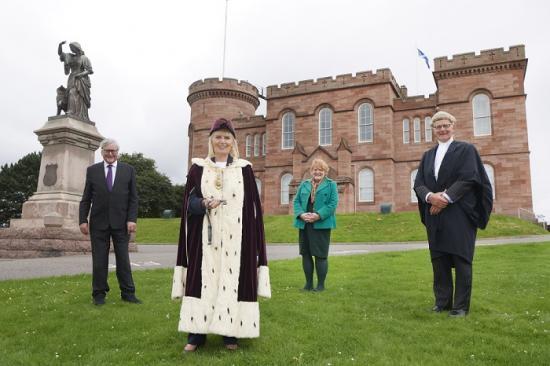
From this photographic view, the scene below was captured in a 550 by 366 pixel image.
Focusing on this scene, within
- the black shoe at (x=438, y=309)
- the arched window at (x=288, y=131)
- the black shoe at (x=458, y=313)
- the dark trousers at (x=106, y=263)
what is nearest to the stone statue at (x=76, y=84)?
the dark trousers at (x=106, y=263)

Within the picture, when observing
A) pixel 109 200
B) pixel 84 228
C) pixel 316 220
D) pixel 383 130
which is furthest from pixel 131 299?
pixel 383 130

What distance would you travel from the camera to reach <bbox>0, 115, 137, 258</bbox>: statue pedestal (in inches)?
483

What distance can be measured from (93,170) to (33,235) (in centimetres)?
679

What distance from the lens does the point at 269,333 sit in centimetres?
479

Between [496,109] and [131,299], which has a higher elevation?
[496,109]

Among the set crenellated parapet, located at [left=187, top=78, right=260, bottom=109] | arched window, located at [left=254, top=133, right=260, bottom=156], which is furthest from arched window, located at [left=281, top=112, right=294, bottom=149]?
crenellated parapet, located at [left=187, top=78, right=260, bottom=109]

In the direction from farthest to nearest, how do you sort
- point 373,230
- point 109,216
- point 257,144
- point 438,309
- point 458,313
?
point 257,144
point 373,230
point 109,216
point 438,309
point 458,313

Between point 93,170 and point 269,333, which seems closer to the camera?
point 269,333

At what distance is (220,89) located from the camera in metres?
42.3

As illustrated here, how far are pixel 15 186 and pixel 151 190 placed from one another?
51.1ft

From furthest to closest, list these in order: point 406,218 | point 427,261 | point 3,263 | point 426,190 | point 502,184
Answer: point 502,184, point 406,218, point 427,261, point 3,263, point 426,190

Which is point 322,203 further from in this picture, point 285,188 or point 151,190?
point 151,190

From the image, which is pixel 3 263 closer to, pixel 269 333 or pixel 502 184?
pixel 269 333

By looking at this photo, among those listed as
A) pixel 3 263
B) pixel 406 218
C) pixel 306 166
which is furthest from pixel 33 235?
pixel 306 166
